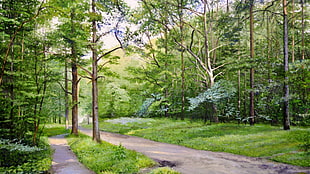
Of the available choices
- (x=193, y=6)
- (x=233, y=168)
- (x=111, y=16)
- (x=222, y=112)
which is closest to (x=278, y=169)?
(x=233, y=168)

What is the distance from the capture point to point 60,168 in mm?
9047

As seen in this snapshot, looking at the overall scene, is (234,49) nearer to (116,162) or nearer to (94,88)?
(94,88)

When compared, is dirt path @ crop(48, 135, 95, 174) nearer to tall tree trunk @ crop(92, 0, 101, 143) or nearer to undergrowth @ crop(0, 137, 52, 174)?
undergrowth @ crop(0, 137, 52, 174)

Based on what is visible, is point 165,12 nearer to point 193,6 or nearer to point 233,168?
point 193,6

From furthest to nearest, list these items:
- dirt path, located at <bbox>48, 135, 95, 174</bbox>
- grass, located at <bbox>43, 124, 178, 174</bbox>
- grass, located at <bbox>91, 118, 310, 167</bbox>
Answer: grass, located at <bbox>91, 118, 310, 167</bbox> < dirt path, located at <bbox>48, 135, 95, 174</bbox> < grass, located at <bbox>43, 124, 178, 174</bbox>

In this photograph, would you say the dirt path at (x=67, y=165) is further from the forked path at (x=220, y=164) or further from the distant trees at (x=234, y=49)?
the distant trees at (x=234, y=49)

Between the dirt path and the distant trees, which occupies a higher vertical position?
the distant trees

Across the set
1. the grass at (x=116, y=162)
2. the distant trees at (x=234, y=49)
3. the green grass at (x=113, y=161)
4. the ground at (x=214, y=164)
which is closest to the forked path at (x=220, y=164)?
the ground at (x=214, y=164)

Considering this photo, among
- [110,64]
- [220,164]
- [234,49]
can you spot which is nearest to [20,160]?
[220,164]

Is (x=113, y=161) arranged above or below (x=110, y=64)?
below

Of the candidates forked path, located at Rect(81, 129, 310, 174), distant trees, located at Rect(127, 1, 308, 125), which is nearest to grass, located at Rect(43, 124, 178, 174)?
forked path, located at Rect(81, 129, 310, 174)

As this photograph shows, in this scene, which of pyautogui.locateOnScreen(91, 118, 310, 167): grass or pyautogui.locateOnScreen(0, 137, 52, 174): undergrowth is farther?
pyautogui.locateOnScreen(91, 118, 310, 167): grass

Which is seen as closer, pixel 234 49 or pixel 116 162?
pixel 116 162

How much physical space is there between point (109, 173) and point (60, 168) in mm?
2747
